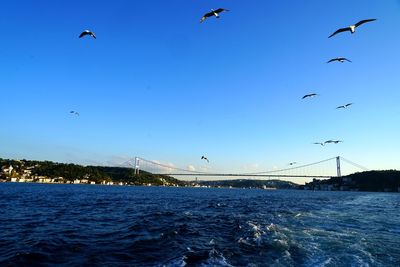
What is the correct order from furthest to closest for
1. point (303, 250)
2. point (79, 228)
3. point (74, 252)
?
point (79, 228)
point (303, 250)
point (74, 252)

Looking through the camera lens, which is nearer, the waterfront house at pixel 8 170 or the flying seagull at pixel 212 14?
the flying seagull at pixel 212 14

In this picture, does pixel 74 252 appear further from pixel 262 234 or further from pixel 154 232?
pixel 262 234

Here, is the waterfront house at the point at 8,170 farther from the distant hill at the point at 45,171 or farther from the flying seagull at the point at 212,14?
the flying seagull at the point at 212,14

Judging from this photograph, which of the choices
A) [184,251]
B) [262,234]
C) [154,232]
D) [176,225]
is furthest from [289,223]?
[184,251]

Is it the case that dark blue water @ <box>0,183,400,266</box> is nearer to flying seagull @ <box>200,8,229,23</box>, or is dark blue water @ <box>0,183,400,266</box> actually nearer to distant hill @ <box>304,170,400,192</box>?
flying seagull @ <box>200,8,229,23</box>

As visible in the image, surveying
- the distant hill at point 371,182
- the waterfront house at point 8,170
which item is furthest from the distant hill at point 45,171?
the distant hill at point 371,182

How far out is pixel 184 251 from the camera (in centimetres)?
1211

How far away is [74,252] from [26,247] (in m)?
2.03

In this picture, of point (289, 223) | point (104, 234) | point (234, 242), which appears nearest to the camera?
point (234, 242)

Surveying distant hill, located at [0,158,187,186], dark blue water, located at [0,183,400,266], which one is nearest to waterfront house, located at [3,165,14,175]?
distant hill, located at [0,158,187,186]

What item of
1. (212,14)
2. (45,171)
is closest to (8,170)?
(45,171)

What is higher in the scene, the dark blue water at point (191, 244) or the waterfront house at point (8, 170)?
the waterfront house at point (8, 170)

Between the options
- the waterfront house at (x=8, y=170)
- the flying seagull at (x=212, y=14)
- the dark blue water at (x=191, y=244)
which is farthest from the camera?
the waterfront house at (x=8, y=170)

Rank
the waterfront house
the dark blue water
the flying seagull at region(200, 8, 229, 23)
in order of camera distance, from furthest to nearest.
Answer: the waterfront house
the flying seagull at region(200, 8, 229, 23)
the dark blue water
